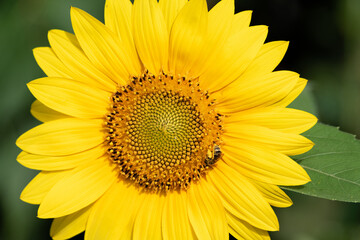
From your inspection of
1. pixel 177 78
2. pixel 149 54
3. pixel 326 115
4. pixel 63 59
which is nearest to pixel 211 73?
pixel 177 78

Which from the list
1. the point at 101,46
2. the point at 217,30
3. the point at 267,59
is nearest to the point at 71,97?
the point at 101,46

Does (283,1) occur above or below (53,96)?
above

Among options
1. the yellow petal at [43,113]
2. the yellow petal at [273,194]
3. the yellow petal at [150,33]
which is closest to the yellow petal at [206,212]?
the yellow petal at [273,194]

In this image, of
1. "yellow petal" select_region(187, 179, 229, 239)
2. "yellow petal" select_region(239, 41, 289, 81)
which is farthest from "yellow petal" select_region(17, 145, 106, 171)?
"yellow petal" select_region(239, 41, 289, 81)

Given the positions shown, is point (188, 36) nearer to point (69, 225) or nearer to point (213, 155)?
point (213, 155)

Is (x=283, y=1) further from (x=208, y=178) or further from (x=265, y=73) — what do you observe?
(x=208, y=178)

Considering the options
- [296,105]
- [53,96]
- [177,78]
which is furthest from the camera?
[296,105]

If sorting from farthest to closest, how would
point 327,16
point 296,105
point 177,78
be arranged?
point 327,16
point 296,105
point 177,78
